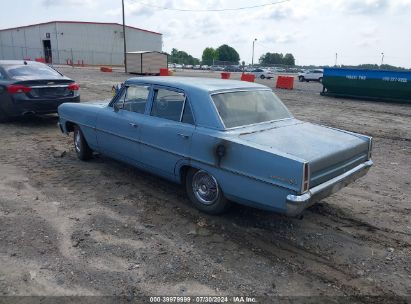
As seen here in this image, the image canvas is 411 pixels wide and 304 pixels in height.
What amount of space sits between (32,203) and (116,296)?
2367 mm

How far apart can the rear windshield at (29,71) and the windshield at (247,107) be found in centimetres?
646

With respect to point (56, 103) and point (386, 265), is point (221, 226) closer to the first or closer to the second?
point (386, 265)

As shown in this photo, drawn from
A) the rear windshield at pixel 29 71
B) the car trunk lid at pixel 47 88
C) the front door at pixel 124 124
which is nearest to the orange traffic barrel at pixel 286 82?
the rear windshield at pixel 29 71

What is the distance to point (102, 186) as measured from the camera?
17.6ft

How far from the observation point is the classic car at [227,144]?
3.58m

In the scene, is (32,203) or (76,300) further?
(32,203)

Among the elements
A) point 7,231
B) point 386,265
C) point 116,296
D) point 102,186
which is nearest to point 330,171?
point 386,265

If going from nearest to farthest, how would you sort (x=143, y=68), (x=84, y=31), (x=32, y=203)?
(x=32, y=203) → (x=143, y=68) → (x=84, y=31)

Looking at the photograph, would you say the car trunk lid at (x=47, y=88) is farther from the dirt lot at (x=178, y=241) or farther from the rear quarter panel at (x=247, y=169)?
the rear quarter panel at (x=247, y=169)

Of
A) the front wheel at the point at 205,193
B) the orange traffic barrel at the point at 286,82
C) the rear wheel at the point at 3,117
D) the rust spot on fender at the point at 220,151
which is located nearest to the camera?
the rust spot on fender at the point at 220,151

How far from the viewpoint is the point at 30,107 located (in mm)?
8578

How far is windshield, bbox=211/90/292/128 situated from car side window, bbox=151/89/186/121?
0.49 m

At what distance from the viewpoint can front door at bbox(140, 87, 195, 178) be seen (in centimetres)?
443

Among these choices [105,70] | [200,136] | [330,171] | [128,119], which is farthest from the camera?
[105,70]
